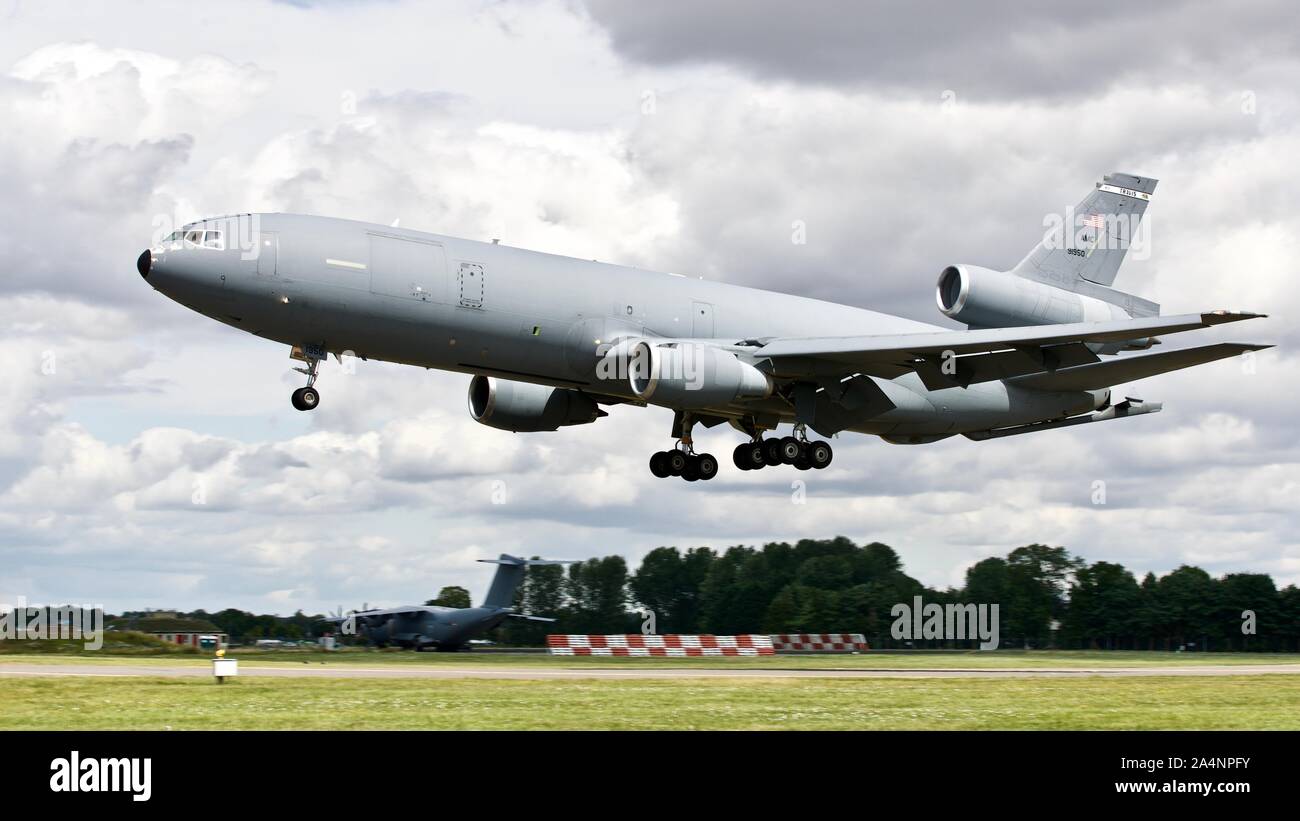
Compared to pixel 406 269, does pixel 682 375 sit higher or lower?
lower

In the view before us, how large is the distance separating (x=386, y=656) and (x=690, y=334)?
15421mm

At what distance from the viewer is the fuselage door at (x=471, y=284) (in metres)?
33.6

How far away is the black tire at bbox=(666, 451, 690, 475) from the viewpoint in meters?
40.8

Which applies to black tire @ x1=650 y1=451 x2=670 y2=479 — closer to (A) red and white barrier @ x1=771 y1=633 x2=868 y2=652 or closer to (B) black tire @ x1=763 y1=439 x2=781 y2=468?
(B) black tire @ x1=763 y1=439 x2=781 y2=468

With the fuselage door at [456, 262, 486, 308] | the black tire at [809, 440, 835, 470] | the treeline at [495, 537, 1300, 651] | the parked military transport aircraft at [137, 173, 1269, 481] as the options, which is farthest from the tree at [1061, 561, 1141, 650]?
the fuselage door at [456, 262, 486, 308]

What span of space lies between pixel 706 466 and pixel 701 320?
17.9ft

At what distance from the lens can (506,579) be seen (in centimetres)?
6550

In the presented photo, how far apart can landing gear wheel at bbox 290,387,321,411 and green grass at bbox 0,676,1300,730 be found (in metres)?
6.20

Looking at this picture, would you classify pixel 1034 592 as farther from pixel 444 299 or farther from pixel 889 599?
pixel 444 299

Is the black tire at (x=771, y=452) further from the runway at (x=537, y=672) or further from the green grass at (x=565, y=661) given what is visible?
the green grass at (x=565, y=661)

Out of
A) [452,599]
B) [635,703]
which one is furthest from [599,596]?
[635,703]
